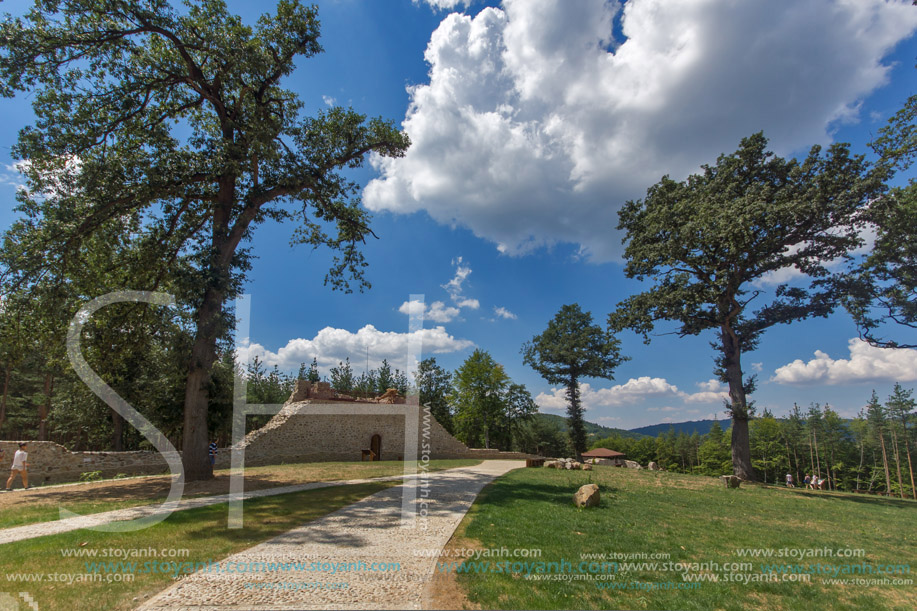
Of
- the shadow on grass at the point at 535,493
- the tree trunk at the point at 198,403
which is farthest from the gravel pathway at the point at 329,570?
the tree trunk at the point at 198,403

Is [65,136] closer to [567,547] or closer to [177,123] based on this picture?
[177,123]

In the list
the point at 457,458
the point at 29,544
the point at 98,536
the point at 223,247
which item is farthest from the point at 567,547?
the point at 457,458

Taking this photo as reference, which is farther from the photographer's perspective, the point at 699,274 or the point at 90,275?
the point at 699,274

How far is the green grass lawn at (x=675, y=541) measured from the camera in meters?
4.57

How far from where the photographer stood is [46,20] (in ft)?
35.2

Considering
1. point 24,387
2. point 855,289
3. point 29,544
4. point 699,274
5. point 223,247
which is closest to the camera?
point 29,544

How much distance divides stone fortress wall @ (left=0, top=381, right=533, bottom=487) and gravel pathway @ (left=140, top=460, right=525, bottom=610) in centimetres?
1619

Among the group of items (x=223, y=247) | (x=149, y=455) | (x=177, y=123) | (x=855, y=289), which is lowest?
Result: (x=149, y=455)

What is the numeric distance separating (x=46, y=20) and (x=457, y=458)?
28.1 meters

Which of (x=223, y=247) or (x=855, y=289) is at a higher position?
(x=223, y=247)

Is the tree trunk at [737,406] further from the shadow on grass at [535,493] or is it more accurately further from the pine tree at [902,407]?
the pine tree at [902,407]

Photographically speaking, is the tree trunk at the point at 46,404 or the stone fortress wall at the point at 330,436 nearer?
the stone fortress wall at the point at 330,436

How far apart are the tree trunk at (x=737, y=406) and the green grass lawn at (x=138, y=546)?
60.3ft

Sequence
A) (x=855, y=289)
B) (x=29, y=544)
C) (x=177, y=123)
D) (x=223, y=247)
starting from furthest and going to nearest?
(x=855, y=289) → (x=177, y=123) → (x=223, y=247) → (x=29, y=544)
